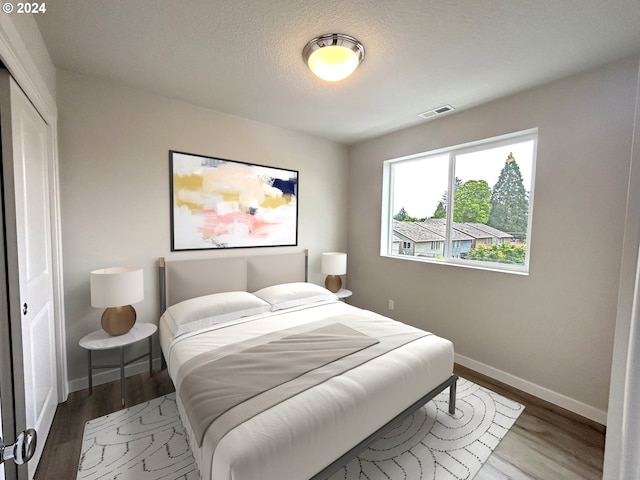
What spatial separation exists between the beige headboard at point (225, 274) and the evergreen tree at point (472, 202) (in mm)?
1931

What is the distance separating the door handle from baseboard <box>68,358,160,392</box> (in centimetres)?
205

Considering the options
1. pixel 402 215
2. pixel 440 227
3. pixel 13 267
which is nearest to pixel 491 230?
pixel 440 227

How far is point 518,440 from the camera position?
1855 mm

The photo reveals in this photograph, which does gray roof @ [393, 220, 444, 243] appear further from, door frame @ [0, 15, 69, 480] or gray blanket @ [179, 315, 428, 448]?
door frame @ [0, 15, 69, 480]

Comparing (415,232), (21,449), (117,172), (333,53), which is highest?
(333,53)

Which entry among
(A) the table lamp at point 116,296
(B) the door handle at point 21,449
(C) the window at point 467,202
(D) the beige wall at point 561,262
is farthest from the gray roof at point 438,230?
(B) the door handle at point 21,449

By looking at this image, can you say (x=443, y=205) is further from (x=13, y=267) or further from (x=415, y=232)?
(x=13, y=267)

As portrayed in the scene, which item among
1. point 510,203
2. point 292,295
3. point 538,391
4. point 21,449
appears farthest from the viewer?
point 292,295

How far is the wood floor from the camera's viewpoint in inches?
63.2

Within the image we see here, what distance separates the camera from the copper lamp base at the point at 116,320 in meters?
2.16

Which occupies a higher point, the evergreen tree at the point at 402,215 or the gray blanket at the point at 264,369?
the evergreen tree at the point at 402,215

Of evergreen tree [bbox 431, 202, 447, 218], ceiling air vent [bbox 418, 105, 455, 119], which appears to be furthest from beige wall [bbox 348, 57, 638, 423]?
evergreen tree [bbox 431, 202, 447, 218]

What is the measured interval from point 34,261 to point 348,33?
7.85 feet

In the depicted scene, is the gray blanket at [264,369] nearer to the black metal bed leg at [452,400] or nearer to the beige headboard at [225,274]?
the black metal bed leg at [452,400]
